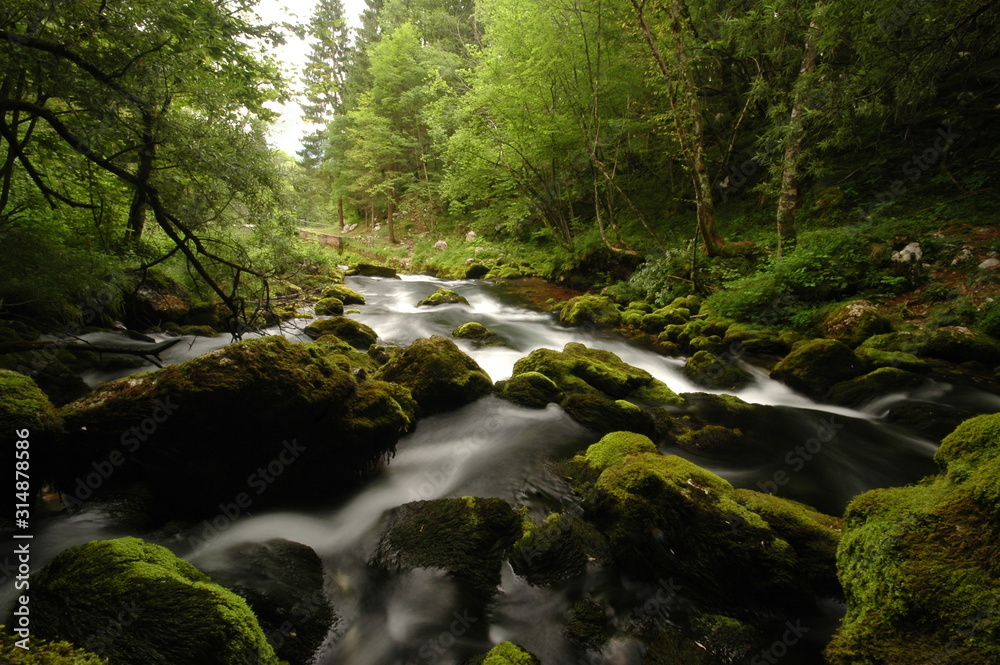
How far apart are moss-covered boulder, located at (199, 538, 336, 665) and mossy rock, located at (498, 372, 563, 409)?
11.3 feet

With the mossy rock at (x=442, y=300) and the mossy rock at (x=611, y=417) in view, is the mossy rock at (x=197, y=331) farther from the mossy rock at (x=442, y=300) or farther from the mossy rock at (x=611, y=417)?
the mossy rock at (x=611, y=417)

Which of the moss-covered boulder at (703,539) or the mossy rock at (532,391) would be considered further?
the mossy rock at (532,391)

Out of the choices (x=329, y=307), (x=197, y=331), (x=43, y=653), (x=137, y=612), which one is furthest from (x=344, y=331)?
(x=43, y=653)

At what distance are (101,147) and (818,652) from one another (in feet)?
22.5

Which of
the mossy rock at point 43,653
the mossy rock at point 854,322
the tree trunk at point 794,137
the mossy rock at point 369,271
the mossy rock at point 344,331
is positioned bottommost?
the mossy rock at point 43,653

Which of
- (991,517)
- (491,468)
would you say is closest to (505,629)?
(491,468)

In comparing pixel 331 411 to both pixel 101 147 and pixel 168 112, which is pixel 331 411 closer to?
pixel 101 147

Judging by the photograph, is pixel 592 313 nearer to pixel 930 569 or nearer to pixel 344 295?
pixel 344 295

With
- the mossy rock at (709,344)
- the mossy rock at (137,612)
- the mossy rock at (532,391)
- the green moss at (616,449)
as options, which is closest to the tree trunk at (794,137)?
the mossy rock at (709,344)

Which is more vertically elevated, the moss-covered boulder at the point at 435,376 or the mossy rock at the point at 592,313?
the mossy rock at the point at 592,313

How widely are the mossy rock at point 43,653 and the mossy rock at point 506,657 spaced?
1856mm

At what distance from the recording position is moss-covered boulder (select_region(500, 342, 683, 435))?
5.34 meters

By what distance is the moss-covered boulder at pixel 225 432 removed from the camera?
3.29 metres

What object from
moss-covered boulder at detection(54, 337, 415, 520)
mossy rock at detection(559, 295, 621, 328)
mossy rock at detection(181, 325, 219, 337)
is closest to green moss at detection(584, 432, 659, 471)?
moss-covered boulder at detection(54, 337, 415, 520)
